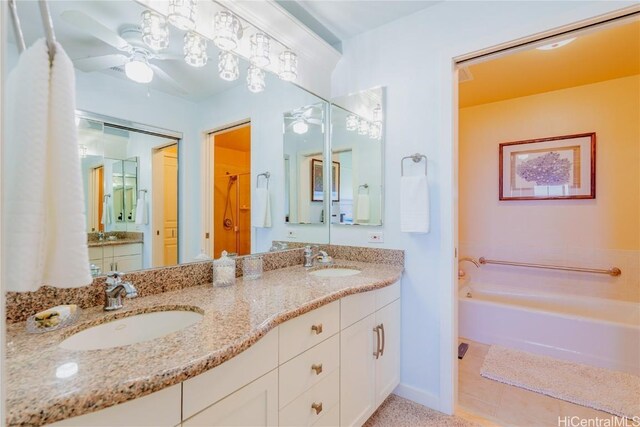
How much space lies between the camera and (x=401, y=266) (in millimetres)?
1899

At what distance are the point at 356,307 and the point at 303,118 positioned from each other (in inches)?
55.2

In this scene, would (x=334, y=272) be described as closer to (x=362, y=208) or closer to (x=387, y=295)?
(x=387, y=295)

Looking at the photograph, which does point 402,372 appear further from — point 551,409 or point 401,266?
point 551,409

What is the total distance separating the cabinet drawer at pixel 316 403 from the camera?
108cm

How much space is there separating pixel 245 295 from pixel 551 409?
194cm

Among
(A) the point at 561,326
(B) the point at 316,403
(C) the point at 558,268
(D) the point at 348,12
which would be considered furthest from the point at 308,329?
(C) the point at 558,268

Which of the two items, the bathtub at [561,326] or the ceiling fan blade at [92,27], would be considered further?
the bathtub at [561,326]

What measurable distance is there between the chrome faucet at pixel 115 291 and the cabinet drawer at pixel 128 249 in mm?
99

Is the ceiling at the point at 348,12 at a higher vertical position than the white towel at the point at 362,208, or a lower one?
higher

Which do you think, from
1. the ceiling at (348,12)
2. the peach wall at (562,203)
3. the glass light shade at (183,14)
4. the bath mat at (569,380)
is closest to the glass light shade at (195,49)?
the glass light shade at (183,14)

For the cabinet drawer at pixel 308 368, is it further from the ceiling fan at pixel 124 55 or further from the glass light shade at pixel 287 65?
the glass light shade at pixel 287 65

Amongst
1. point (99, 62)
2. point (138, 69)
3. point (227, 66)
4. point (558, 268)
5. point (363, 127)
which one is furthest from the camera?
point (558, 268)

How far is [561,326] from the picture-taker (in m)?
2.28

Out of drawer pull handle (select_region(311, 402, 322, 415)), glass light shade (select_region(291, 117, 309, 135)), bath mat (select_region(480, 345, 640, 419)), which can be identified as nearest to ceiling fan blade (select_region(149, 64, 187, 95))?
glass light shade (select_region(291, 117, 309, 135))
